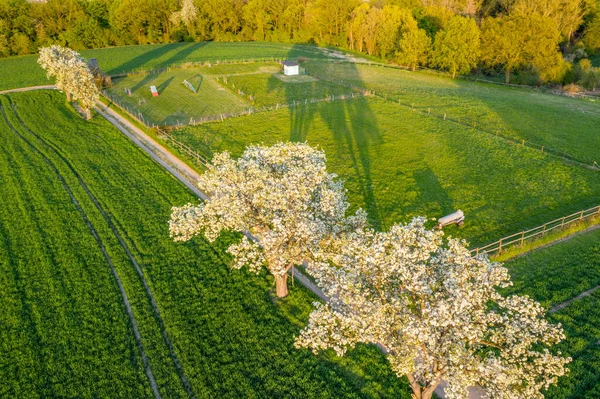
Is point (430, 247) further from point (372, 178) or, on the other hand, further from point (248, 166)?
point (372, 178)

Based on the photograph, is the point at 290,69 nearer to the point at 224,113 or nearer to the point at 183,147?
the point at 224,113

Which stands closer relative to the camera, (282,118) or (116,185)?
(116,185)

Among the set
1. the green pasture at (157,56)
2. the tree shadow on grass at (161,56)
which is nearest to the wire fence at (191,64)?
the green pasture at (157,56)

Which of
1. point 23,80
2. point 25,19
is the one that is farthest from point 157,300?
point 25,19

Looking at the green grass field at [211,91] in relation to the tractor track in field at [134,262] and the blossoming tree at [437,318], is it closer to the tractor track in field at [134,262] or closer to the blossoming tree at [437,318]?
the tractor track in field at [134,262]

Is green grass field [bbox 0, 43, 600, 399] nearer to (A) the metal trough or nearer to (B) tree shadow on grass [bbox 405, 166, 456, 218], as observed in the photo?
(B) tree shadow on grass [bbox 405, 166, 456, 218]
